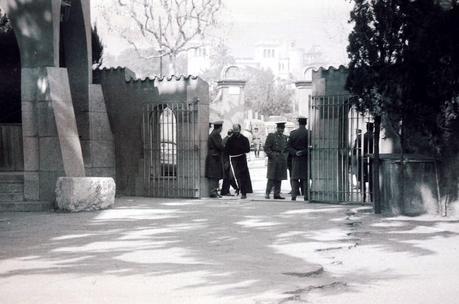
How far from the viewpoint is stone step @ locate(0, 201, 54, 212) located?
12.4m

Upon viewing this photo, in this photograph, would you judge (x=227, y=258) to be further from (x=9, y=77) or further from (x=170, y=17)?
(x=170, y=17)

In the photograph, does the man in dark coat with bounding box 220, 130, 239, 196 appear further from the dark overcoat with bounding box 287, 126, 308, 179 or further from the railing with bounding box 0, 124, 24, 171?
the railing with bounding box 0, 124, 24, 171

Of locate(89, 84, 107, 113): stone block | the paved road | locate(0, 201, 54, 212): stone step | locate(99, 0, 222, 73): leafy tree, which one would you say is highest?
locate(99, 0, 222, 73): leafy tree

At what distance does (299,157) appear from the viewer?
562 inches

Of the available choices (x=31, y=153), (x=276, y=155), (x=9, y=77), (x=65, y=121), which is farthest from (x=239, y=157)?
(x=9, y=77)

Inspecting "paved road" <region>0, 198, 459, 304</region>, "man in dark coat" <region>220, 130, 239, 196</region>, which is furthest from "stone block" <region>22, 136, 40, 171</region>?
"man in dark coat" <region>220, 130, 239, 196</region>

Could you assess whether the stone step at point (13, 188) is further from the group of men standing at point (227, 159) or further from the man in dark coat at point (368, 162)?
the man in dark coat at point (368, 162)

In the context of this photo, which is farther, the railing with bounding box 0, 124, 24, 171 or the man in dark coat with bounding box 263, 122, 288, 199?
the railing with bounding box 0, 124, 24, 171

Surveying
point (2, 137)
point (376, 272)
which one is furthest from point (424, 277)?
point (2, 137)

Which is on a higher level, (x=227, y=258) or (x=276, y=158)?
(x=276, y=158)

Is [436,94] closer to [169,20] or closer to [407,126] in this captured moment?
[407,126]

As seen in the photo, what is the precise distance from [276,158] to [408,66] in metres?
4.71

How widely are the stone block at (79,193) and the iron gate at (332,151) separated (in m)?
4.54

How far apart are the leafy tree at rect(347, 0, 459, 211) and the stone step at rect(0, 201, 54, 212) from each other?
6101mm
